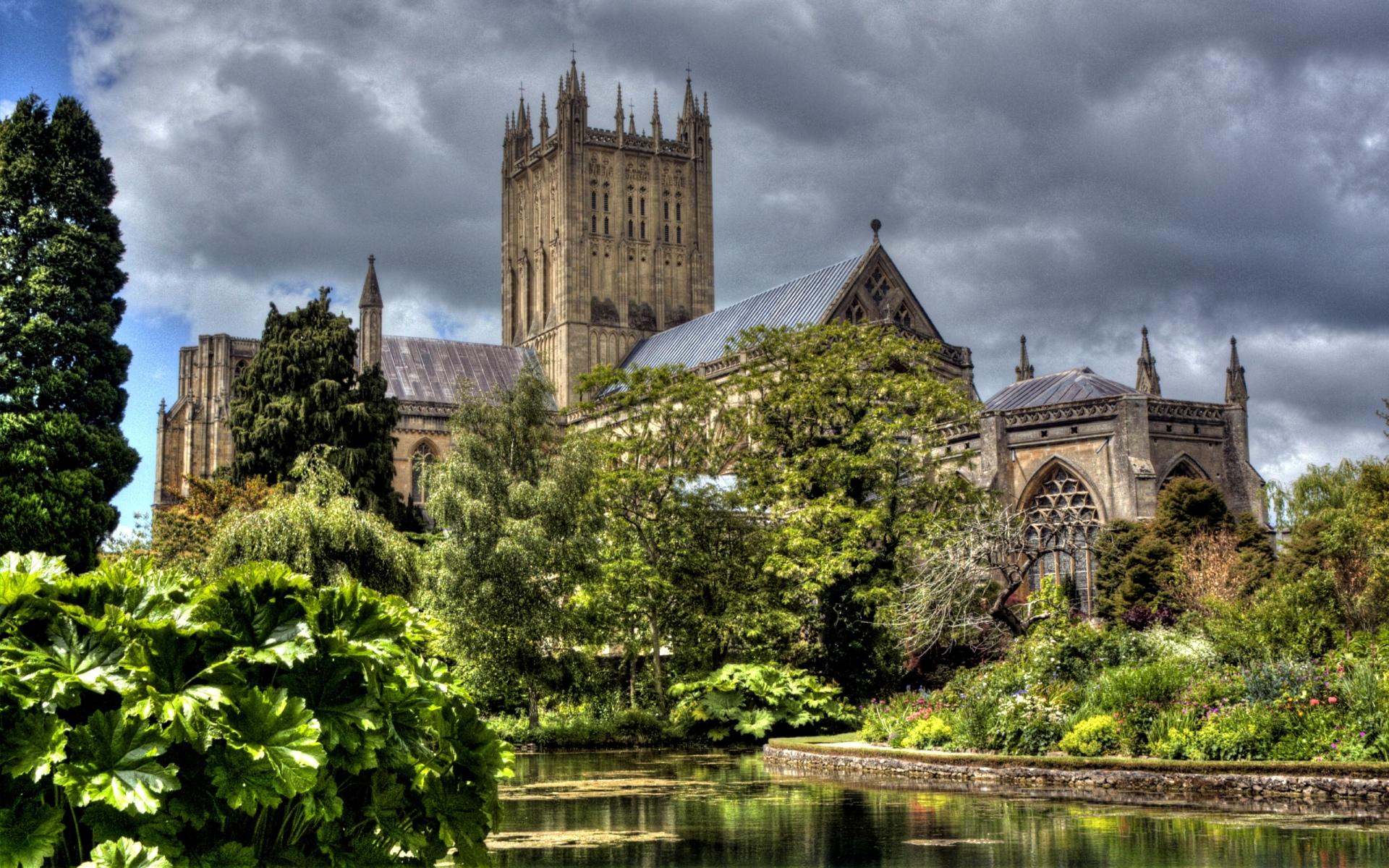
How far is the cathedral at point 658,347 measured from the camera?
39.2m

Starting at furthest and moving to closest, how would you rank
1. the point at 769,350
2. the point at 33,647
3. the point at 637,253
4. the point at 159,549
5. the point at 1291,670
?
the point at 637,253, the point at 159,549, the point at 769,350, the point at 1291,670, the point at 33,647

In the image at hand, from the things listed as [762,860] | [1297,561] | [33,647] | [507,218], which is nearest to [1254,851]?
[762,860]

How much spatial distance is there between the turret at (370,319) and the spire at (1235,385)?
36.4 metres

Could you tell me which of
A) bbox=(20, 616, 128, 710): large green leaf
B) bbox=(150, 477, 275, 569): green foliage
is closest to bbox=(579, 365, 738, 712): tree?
bbox=(150, 477, 275, 569): green foliage

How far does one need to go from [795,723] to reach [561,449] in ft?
25.6

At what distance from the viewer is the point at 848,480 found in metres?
29.2

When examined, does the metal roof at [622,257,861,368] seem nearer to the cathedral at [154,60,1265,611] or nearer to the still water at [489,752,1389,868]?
the cathedral at [154,60,1265,611]

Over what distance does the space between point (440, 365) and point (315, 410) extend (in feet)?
102

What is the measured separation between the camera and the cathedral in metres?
39.2

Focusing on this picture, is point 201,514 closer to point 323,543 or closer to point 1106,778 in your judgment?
point 323,543

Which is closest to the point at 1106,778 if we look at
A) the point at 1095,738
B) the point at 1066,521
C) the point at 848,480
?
the point at 1095,738

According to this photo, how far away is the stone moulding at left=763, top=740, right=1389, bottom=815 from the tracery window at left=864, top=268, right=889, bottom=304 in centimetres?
3435

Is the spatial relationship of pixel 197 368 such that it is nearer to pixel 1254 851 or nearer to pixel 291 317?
pixel 291 317

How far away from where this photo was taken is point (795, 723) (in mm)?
26078
